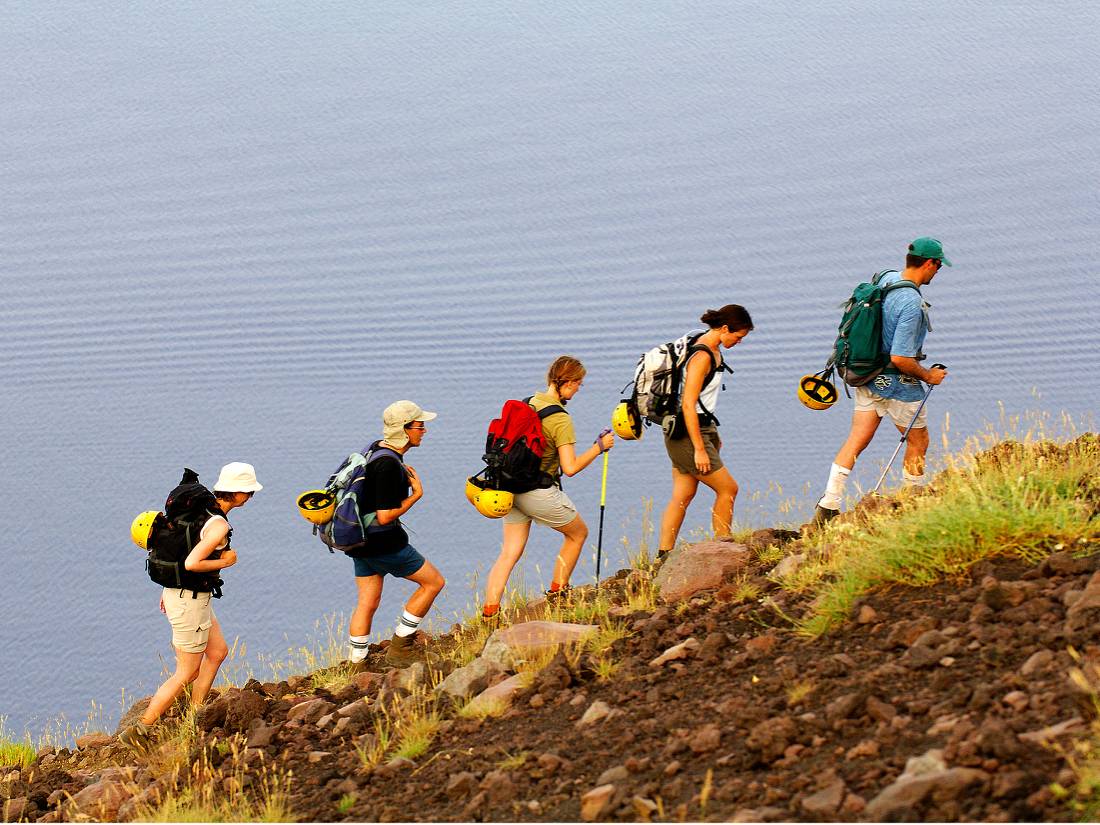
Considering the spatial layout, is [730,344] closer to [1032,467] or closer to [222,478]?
[1032,467]

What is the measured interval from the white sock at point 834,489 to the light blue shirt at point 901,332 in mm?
617

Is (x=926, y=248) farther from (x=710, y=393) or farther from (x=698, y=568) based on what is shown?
(x=698, y=568)

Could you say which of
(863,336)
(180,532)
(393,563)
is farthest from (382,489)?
(863,336)

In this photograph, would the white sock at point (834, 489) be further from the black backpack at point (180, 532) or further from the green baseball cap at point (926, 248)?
the black backpack at point (180, 532)

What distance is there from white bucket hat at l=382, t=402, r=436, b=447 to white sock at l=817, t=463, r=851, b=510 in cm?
281

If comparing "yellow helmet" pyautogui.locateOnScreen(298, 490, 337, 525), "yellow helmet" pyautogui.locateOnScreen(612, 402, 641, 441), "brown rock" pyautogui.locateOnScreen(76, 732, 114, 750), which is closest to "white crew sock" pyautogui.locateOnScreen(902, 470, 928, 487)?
"yellow helmet" pyautogui.locateOnScreen(612, 402, 641, 441)

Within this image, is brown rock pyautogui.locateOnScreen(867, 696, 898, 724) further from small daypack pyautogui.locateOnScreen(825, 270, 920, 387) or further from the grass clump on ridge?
small daypack pyautogui.locateOnScreen(825, 270, 920, 387)

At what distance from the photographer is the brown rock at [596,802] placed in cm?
565

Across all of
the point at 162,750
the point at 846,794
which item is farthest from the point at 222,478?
the point at 846,794

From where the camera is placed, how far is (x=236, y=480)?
8555 millimetres

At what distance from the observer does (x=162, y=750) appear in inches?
337

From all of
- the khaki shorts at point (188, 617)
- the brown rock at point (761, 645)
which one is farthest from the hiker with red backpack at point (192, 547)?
the brown rock at point (761, 645)

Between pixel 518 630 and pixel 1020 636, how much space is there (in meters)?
3.11

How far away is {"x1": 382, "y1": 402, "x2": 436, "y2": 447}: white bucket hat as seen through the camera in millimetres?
8750
